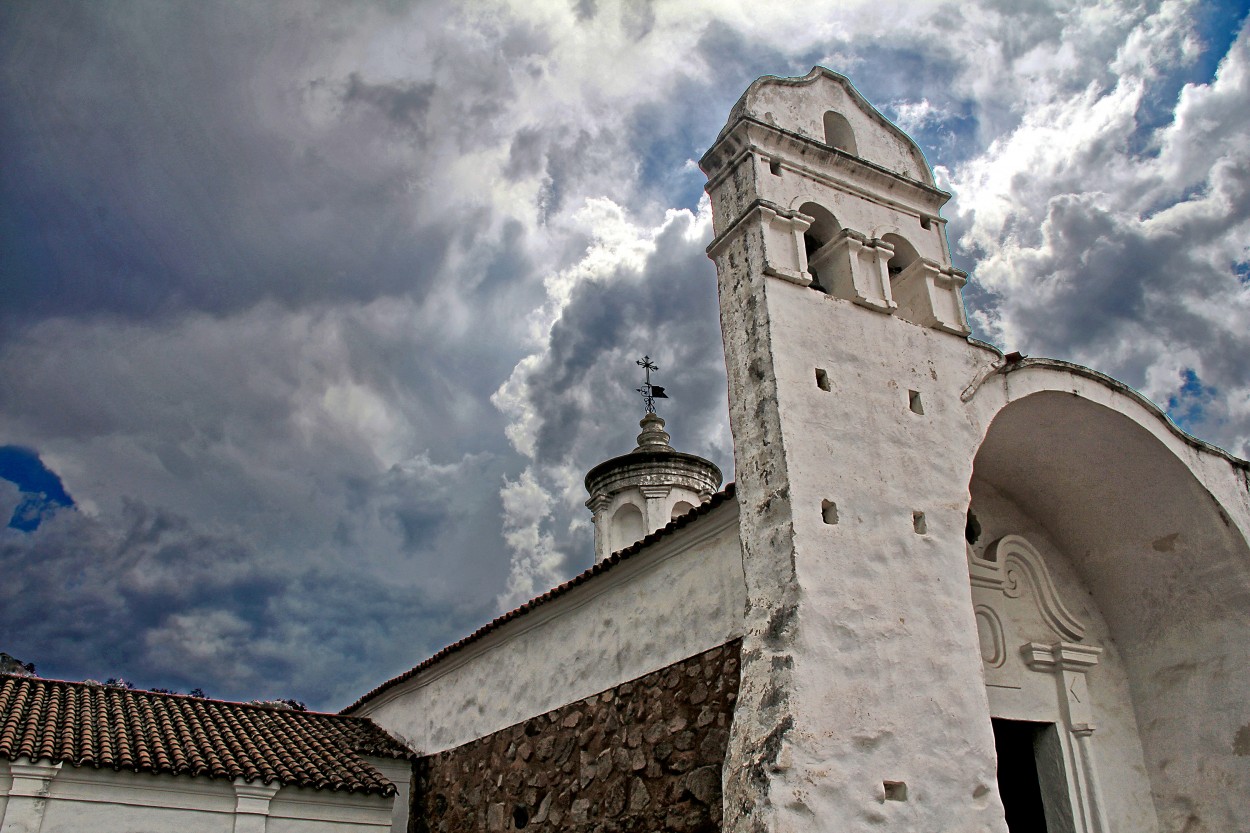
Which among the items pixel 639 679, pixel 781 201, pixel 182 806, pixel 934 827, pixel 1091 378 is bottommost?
pixel 934 827

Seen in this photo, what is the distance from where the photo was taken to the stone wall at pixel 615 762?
24.3 feet

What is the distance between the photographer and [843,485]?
7.38 metres

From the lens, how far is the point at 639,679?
28.3 ft

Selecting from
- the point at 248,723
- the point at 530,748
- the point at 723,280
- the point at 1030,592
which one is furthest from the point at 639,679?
the point at 248,723

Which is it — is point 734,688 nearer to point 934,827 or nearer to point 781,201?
point 934,827

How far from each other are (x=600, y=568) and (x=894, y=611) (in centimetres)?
318

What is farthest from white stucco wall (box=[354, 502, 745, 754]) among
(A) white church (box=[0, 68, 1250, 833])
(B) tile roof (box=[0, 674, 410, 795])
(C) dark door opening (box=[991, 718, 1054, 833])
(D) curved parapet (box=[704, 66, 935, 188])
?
(D) curved parapet (box=[704, 66, 935, 188])

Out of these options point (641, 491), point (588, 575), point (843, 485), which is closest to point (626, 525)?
point (641, 491)

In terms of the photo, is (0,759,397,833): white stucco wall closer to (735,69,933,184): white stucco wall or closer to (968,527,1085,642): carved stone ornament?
(968,527,1085,642): carved stone ornament

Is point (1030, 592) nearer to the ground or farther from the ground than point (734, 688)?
farther from the ground

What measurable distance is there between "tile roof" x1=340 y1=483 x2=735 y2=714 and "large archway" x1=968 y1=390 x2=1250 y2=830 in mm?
3048

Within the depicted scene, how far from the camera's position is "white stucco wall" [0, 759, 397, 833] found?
9.44 metres

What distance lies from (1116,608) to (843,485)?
486 cm

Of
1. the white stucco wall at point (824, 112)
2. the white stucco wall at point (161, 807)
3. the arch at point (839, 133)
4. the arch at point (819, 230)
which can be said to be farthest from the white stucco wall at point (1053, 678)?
the white stucco wall at point (161, 807)
